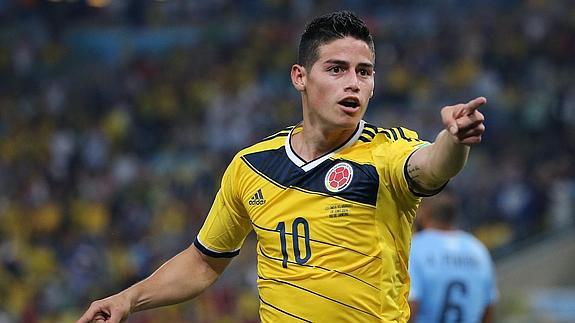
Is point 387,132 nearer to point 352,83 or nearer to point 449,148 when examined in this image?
point 352,83

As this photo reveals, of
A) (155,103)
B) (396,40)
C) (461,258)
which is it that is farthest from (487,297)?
(155,103)

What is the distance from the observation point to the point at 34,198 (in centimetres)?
1560

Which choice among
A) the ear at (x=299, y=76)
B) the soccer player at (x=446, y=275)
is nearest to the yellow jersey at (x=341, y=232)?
the ear at (x=299, y=76)

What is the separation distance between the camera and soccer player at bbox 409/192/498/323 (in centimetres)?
610

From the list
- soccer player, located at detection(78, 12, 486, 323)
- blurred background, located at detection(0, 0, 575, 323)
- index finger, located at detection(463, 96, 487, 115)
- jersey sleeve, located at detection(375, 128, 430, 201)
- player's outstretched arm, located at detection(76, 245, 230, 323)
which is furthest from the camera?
blurred background, located at detection(0, 0, 575, 323)

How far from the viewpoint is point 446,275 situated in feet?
20.0

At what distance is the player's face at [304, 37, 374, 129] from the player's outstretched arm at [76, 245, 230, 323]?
82 centimetres

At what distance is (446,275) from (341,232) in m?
2.45

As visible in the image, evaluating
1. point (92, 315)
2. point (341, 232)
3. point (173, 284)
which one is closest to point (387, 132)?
point (341, 232)

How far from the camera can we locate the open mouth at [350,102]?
3821 millimetres

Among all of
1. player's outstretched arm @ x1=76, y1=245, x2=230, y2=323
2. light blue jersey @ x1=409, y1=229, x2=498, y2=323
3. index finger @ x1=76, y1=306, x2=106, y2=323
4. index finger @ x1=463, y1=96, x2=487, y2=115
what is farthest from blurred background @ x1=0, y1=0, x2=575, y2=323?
index finger @ x1=463, y1=96, x2=487, y2=115

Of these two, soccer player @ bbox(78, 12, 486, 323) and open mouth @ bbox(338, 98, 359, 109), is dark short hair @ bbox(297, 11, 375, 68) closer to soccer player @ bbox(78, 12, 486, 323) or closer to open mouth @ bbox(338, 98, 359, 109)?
soccer player @ bbox(78, 12, 486, 323)

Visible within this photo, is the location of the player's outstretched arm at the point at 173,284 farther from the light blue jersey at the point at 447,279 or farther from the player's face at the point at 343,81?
the light blue jersey at the point at 447,279

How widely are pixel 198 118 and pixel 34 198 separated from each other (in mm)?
2636
